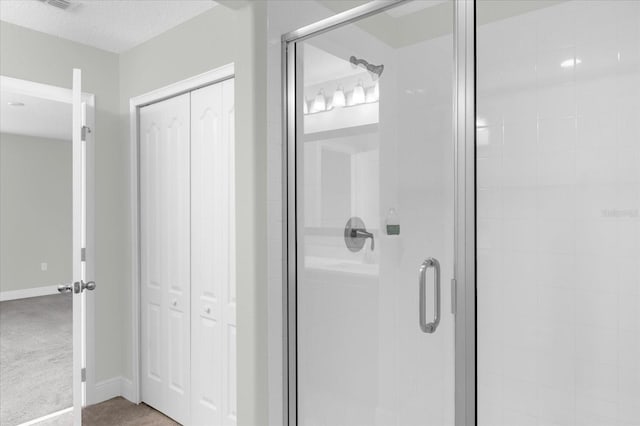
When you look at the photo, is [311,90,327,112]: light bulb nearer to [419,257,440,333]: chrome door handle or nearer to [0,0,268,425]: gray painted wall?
[0,0,268,425]: gray painted wall

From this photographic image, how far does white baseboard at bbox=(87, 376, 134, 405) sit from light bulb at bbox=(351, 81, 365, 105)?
8.02 feet

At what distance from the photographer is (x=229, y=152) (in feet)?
7.88

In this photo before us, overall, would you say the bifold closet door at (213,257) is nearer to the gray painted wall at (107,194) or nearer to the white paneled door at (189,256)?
the white paneled door at (189,256)

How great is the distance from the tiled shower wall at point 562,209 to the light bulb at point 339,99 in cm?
57

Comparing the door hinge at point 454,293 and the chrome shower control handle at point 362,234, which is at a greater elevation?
the chrome shower control handle at point 362,234

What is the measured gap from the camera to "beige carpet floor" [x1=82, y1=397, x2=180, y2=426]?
8.70 ft

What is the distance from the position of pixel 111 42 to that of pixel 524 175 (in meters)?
2.65

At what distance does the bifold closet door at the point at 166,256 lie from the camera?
2670 mm

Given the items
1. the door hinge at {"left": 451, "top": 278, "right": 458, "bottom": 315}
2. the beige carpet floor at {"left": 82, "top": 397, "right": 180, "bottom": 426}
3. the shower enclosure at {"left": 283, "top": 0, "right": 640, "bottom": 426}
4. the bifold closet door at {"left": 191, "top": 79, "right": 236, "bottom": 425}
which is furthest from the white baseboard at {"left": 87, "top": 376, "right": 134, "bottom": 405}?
the door hinge at {"left": 451, "top": 278, "right": 458, "bottom": 315}

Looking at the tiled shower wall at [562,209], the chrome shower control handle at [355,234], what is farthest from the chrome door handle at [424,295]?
the chrome shower control handle at [355,234]

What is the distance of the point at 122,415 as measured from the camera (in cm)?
274

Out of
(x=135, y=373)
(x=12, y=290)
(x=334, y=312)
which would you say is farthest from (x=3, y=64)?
(x=12, y=290)

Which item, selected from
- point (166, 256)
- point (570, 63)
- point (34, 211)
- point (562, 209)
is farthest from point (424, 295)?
point (34, 211)

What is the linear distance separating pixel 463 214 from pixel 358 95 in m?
0.71
